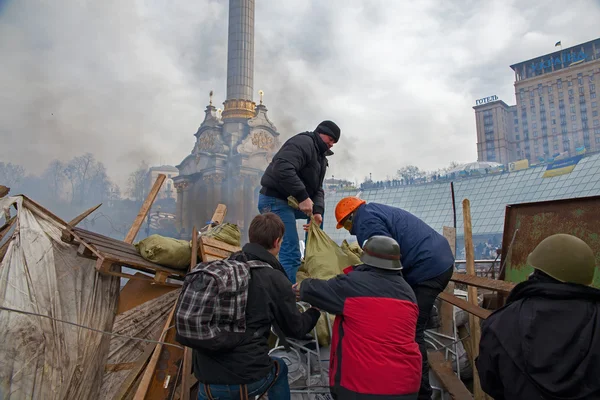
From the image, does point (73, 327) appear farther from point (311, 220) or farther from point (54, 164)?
point (54, 164)

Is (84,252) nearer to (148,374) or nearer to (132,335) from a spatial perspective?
(132,335)

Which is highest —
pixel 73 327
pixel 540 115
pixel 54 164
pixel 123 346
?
pixel 540 115

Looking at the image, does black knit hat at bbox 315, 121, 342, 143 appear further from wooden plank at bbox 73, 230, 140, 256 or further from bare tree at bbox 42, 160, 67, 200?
bare tree at bbox 42, 160, 67, 200

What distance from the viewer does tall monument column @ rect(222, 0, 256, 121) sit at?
40219mm

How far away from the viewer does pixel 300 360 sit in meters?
3.38

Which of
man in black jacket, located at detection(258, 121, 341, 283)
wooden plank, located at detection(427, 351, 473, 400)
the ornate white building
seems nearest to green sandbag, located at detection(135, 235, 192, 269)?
man in black jacket, located at detection(258, 121, 341, 283)

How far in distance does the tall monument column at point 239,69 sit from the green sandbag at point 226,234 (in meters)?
36.2

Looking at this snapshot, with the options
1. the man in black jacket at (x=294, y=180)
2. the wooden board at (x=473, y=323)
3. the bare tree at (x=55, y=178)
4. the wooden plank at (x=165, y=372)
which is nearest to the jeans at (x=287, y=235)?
the man in black jacket at (x=294, y=180)

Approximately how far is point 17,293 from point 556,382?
385 centimetres

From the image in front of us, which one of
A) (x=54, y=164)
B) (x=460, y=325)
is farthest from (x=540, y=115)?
(x=460, y=325)

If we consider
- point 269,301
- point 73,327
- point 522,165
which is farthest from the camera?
point 522,165

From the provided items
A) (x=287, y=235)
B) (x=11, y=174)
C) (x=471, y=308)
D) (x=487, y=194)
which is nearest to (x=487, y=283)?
(x=471, y=308)

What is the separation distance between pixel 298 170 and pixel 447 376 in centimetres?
223

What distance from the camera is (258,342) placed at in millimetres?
2414
